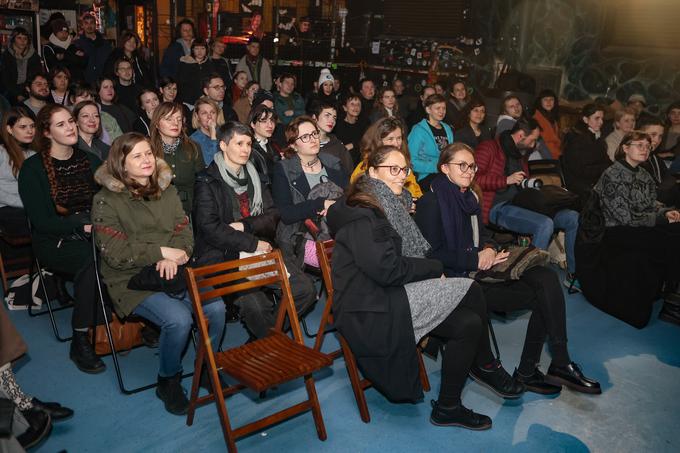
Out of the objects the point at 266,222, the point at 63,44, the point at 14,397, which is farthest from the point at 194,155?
the point at 63,44

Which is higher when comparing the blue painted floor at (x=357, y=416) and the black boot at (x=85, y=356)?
the black boot at (x=85, y=356)

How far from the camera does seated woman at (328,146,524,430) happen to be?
287cm

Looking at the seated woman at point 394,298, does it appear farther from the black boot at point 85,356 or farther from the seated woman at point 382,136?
the black boot at point 85,356

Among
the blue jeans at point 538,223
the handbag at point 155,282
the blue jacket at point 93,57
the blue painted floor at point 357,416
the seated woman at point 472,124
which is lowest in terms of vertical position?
the blue painted floor at point 357,416

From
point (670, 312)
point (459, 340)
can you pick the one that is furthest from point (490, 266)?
point (670, 312)

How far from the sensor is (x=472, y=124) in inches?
226

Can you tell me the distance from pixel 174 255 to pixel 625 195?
3.41 metres

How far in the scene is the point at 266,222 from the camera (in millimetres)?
3736

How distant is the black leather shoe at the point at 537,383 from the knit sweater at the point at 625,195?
1731 millimetres

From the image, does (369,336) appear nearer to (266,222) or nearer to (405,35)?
(266,222)

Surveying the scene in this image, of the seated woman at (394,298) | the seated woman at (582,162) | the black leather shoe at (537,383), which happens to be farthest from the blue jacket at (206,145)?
the seated woman at (582,162)

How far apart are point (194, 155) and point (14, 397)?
7.06ft

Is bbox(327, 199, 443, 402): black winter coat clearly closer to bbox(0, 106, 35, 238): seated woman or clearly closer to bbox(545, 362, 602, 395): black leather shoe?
bbox(545, 362, 602, 395): black leather shoe

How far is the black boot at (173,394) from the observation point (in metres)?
3.09
